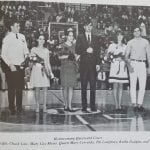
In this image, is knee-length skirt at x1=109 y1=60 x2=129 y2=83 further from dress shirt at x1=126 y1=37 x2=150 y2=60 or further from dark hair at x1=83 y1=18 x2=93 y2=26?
dark hair at x1=83 y1=18 x2=93 y2=26

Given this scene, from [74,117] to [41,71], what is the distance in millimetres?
223

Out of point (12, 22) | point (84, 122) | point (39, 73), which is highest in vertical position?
point (12, 22)

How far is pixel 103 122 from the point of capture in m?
1.41

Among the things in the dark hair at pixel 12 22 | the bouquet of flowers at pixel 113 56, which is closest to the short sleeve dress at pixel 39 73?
the dark hair at pixel 12 22

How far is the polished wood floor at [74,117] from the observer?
138 centimetres

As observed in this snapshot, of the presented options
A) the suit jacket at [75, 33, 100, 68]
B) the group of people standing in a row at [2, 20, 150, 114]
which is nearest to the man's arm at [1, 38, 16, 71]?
the group of people standing in a row at [2, 20, 150, 114]

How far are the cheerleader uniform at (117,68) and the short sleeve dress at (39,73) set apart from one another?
0.26 meters

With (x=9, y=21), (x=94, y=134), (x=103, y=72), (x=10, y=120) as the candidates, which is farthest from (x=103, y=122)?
(x=9, y=21)

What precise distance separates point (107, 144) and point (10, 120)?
386mm

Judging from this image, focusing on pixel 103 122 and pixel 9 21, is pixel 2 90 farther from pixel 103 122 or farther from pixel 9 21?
pixel 103 122

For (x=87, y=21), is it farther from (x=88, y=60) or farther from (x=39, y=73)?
(x=39, y=73)

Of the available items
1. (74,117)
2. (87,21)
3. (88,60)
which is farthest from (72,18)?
(74,117)

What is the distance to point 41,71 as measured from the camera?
55.6 inches

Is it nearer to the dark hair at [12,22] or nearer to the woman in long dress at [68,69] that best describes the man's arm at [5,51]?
the dark hair at [12,22]
